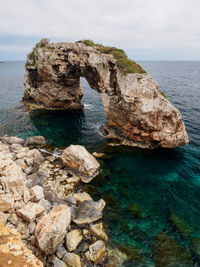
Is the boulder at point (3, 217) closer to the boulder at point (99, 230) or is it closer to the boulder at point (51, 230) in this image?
the boulder at point (51, 230)

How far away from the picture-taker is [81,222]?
47.5ft

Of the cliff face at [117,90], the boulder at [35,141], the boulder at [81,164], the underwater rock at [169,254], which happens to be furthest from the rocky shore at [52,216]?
the cliff face at [117,90]

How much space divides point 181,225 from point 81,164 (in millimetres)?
12321

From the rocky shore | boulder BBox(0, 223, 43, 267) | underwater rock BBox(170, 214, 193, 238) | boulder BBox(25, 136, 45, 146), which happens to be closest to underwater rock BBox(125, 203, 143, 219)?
the rocky shore

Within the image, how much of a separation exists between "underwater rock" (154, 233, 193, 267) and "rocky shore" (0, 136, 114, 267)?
4.17 m

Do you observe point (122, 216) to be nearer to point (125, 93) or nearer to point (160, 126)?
point (160, 126)

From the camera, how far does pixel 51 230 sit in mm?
11484

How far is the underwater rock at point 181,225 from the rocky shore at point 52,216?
6816 millimetres

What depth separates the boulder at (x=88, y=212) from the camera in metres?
14.6

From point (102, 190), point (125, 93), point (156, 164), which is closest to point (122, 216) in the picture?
point (102, 190)

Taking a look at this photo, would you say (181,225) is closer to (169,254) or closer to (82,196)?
(169,254)

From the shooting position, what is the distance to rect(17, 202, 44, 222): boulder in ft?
42.0

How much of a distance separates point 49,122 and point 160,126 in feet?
79.8

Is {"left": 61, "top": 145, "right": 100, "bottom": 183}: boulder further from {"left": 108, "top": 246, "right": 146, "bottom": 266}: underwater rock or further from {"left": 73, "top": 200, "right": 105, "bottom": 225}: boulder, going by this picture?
{"left": 108, "top": 246, "right": 146, "bottom": 266}: underwater rock
